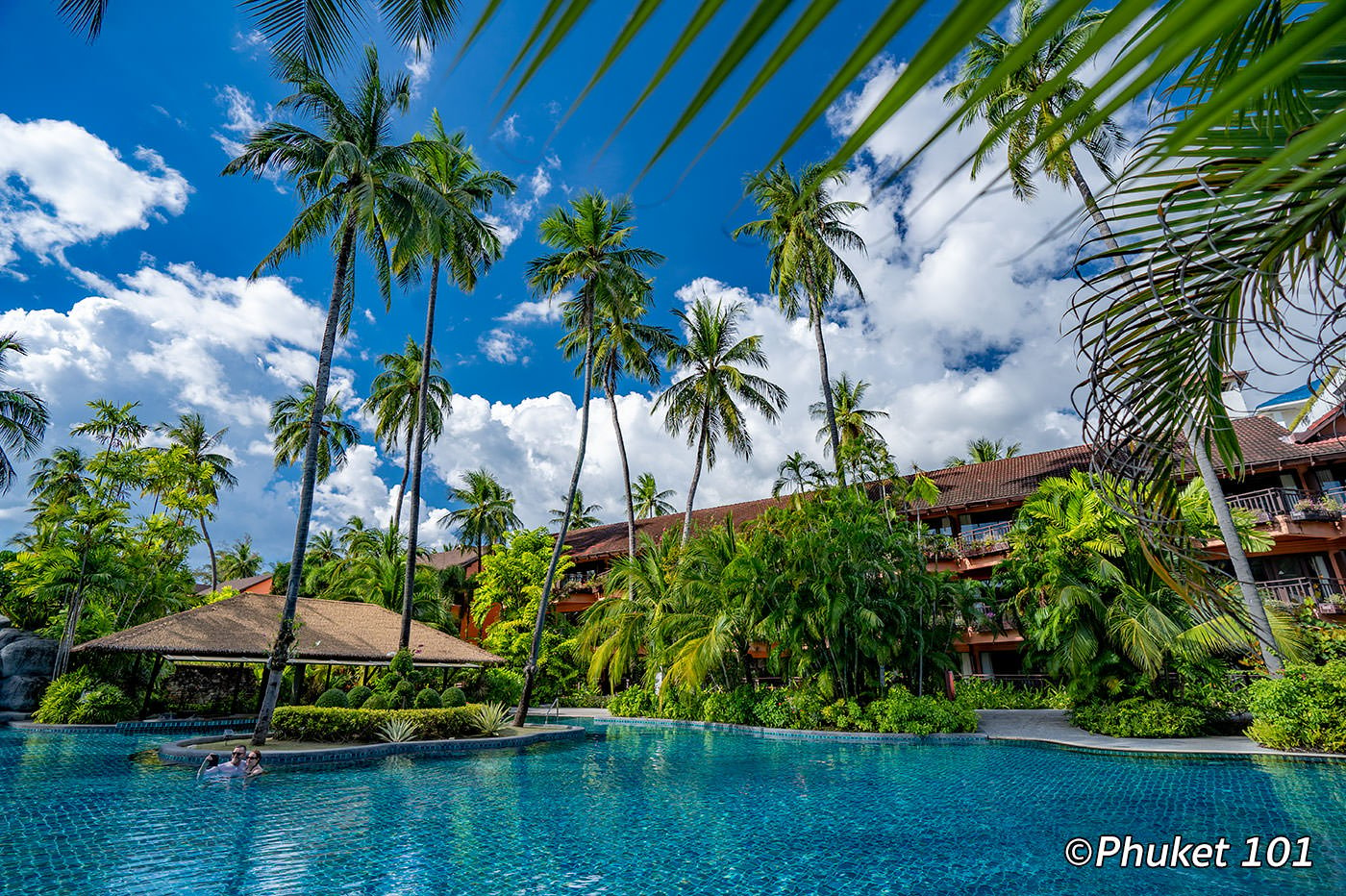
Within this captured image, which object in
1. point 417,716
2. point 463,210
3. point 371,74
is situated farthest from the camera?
point 463,210

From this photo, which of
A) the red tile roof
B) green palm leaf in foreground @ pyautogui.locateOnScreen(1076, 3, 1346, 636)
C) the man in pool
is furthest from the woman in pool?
the red tile roof

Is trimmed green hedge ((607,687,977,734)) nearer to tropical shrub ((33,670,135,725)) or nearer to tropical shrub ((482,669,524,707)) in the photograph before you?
tropical shrub ((482,669,524,707))

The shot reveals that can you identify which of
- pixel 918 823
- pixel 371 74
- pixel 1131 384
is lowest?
pixel 918 823

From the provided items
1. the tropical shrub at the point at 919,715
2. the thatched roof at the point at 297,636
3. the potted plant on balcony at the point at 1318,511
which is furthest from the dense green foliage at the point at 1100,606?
the thatched roof at the point at 297,636

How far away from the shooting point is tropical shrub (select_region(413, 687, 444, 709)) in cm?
1647

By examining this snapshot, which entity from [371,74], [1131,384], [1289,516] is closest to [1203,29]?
[1131,384]

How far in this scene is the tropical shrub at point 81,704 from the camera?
728 inches

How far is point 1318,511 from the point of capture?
16938mm

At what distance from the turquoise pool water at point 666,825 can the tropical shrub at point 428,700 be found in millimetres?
3663

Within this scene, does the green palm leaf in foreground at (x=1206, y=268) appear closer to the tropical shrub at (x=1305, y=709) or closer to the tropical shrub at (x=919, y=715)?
the tropical shrub at (x=1305, y=709)

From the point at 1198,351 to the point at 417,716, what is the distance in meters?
16.3

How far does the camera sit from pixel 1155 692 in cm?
1388

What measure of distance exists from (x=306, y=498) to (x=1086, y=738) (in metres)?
16.4

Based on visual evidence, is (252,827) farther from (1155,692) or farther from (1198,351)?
(1155,692)
